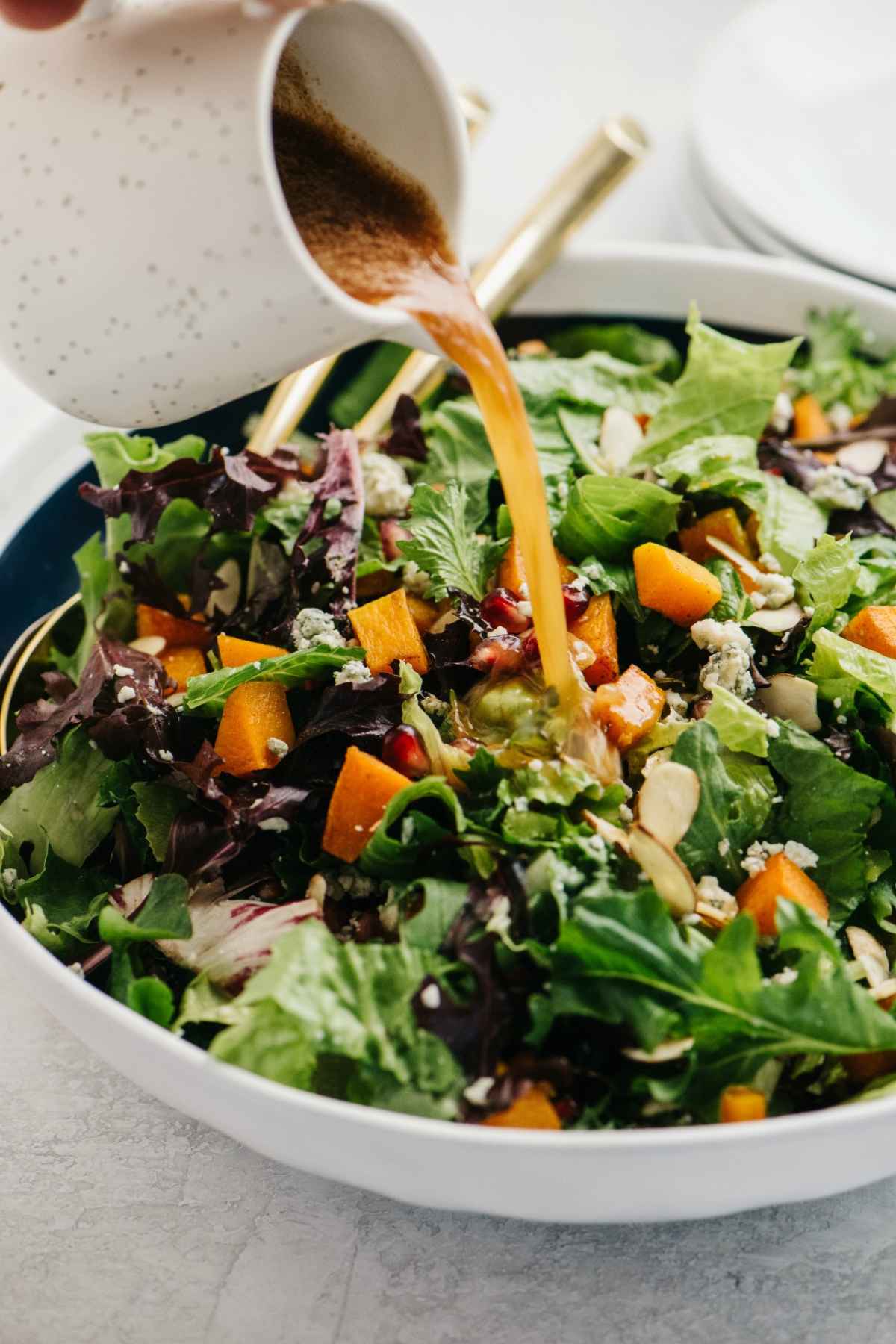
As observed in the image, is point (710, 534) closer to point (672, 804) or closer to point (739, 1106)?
point (672, 804)

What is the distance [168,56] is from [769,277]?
6.96 feet

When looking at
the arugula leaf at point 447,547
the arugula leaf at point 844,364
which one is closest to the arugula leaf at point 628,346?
the arugula leaf at point 844,364

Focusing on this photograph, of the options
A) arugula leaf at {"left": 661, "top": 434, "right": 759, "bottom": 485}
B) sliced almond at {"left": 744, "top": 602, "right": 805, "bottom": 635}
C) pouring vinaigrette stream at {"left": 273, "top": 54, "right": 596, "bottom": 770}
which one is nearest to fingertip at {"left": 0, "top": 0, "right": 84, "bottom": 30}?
pouring vinaigrette stream at {"left": 273, "top": 54, "right": 596, "bottom": 770}

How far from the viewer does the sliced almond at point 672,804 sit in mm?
2184

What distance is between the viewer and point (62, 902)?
2373 millimetres

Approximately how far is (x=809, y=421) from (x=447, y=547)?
1.19m

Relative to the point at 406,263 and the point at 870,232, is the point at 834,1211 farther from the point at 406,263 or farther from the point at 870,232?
the point at 870,232

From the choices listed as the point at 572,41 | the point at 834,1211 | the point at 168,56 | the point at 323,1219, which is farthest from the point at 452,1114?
the point at 572,41

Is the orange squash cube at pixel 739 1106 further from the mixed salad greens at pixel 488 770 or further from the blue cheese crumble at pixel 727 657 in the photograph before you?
the blue cheese crumble at pixel 727 657

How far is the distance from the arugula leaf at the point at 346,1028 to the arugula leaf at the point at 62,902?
1.53ft

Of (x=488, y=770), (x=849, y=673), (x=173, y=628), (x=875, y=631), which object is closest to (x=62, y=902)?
(x=173, y=628)

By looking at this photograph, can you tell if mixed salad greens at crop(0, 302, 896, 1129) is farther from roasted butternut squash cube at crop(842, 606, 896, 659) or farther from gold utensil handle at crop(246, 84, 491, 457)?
gold utensil handle at crop(246, 84, 491, 457)

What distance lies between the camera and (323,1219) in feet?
6.98

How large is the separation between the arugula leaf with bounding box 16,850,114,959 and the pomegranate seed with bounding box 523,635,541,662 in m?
0.85
